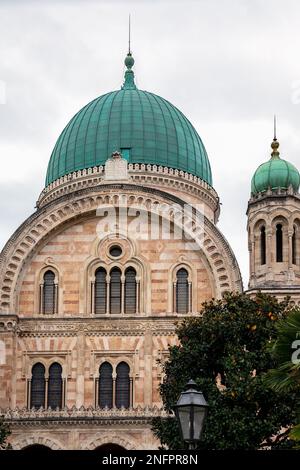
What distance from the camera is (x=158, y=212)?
4556 cm

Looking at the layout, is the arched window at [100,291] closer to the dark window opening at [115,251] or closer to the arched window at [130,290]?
the dark window opening at [115,251]

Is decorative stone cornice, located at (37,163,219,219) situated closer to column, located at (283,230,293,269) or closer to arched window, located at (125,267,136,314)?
arched window, located at (125,267,136,314)

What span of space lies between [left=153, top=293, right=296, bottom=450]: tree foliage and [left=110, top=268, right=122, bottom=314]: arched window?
1054 centimetres

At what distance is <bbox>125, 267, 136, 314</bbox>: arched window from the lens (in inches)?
1769

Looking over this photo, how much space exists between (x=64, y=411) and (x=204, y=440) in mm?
12982

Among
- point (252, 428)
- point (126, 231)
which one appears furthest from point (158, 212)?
point (252, 428)

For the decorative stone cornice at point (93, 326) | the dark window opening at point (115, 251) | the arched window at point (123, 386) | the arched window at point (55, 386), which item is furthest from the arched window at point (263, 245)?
the arched window at point (55, 386)

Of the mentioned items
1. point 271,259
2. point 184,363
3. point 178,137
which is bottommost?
point 184,363

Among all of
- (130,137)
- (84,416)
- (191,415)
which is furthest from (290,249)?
(191,415)

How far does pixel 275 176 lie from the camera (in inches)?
1800

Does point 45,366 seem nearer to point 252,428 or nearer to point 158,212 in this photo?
point 158,212

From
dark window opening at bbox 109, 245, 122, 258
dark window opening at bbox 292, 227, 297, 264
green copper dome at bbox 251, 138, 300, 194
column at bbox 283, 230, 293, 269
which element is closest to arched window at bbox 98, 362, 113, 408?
dark window opening at bbox 109, 245, 122, 258

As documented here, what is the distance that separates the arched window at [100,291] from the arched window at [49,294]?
5.34ft

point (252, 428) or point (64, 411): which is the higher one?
point (64, 411)
